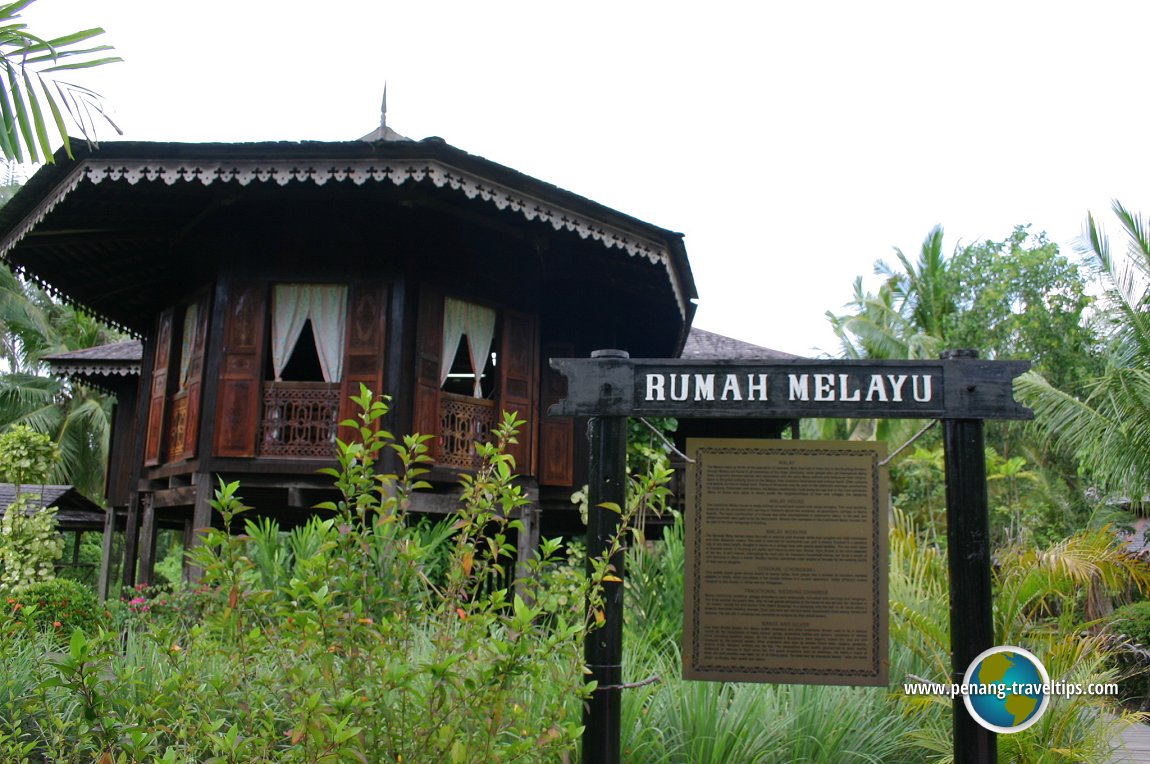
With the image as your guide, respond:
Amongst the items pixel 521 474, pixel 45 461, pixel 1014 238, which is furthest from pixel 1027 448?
pixel 45 461

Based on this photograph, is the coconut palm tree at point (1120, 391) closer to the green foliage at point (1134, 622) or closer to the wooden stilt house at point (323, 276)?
the green foliage at point (1134, 622)

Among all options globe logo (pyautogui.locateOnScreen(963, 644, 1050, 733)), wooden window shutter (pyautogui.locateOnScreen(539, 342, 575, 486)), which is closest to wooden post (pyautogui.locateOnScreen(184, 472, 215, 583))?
wooden window shutter (pyautogui.locateOnScreen(539, 342, 575, 486))

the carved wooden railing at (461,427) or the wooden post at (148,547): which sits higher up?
the carved wooden railing at (461,427)

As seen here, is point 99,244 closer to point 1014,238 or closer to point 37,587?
point 37,587

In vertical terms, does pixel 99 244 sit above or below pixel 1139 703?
above

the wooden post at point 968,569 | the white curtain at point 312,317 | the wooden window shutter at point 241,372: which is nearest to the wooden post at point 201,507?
the wooden window shutter at point 241,372

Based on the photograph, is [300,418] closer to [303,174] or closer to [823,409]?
[303,174]

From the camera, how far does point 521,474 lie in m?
11.0

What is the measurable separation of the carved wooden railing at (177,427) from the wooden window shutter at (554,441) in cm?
400

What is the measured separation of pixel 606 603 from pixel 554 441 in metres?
7.50

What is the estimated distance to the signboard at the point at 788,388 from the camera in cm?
462

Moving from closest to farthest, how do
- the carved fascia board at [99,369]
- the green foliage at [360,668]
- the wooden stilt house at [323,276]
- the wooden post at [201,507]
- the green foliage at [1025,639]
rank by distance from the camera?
the green foliage at [360,668] < the green foliage at [1025,639] < the wooden stilt house at [323,276] < the wooden post at [201,507] < the carved fascia board at [99,369]

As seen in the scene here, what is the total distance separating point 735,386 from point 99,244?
931cm

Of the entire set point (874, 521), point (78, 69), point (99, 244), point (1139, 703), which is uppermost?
point (99, 244)
